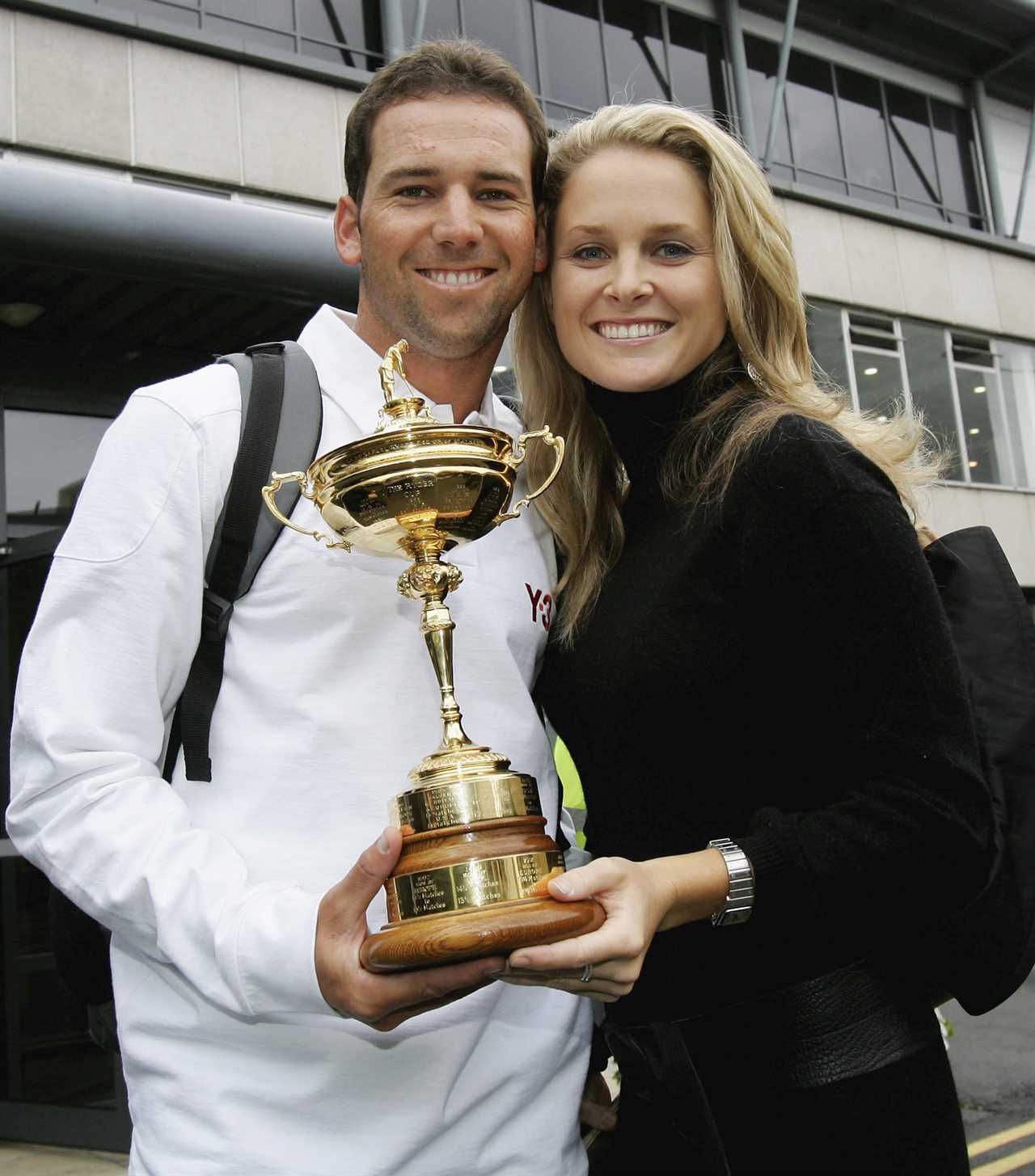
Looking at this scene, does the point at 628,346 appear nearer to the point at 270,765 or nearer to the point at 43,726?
the point at 270,765

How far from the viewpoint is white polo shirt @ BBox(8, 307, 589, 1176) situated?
5.96ft

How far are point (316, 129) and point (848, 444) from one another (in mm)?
9994

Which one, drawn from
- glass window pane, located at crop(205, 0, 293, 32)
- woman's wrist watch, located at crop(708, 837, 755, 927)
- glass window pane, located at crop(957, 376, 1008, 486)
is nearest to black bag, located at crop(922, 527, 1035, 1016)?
woman's wrist watch, located at crop(708, 837, 755, 927)

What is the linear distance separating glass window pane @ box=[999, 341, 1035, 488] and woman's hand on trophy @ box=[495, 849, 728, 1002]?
18465mm

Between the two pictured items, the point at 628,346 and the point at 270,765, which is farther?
the point at 628,346

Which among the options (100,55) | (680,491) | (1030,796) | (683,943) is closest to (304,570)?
(680,491)

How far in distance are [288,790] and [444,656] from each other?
37 cm

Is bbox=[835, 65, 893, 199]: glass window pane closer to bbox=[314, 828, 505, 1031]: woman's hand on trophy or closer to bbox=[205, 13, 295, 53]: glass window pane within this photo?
bbox=[205, 13, 295, 53]: glass window pane

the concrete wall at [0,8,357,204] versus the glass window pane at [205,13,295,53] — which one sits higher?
the glass window pane at [205,13,295,53]

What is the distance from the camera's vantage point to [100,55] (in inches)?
379

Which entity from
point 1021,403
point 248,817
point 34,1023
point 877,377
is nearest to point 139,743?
point 248,817

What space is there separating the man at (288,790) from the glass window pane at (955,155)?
725 inches

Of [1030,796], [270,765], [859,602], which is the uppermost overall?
[859,602]

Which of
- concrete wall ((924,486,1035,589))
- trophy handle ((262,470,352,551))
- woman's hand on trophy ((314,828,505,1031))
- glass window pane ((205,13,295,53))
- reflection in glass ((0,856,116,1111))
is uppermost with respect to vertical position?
glass window pane ((205,13,295,53))
